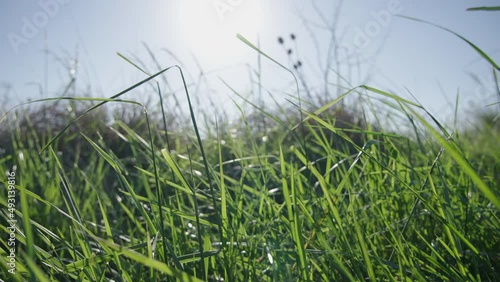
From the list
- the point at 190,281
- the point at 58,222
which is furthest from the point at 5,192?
the point at 190,281

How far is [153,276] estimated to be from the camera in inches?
24.3

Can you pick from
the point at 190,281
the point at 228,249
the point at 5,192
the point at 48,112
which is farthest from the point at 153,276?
the point at 48,112

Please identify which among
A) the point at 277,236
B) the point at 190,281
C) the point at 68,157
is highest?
the point at 190,281

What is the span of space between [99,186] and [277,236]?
1.12m

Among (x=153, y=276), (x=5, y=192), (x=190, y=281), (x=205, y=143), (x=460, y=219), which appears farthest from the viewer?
(x=205, y=143)

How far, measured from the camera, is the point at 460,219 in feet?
2.94

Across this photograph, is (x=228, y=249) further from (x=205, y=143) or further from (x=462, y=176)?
(x=205, y=143)

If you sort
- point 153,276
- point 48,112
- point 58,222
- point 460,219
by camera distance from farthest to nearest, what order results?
point 48,112, point 58,222, point 460,219, point 153,276

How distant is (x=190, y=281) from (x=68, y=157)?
2.46 meters

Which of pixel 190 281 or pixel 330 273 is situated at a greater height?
pixel 190 281

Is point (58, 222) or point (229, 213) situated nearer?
point (229, 213)

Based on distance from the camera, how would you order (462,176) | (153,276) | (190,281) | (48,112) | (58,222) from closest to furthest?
(190,281) → (153,276) → (462,176) → (58,222) → (48,112)

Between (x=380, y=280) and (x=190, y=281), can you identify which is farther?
(x=380, y=280)

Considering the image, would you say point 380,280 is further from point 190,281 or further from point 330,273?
point 190,281
